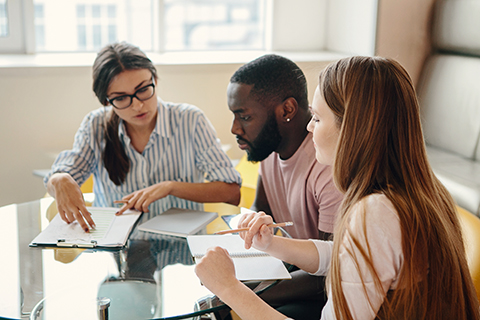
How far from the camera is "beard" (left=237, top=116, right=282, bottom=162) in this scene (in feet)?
5.01

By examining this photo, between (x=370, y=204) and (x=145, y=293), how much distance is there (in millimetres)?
561

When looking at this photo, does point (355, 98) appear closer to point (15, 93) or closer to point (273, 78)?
point (273, 78)

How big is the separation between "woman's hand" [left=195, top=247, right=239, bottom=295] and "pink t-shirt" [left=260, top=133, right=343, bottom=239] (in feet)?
1.27

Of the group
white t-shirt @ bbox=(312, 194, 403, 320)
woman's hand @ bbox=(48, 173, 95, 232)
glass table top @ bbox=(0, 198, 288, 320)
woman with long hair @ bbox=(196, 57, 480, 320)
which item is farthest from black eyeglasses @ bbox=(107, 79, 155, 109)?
white t-shirt @ bbox=(312, 194, 403, 320)

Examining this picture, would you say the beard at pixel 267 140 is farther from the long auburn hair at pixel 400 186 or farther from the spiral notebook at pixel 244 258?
the long auburn hair at pixel 400 186

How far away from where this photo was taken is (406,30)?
2854 millimetres

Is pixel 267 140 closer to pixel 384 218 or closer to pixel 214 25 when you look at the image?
pixel 384 218

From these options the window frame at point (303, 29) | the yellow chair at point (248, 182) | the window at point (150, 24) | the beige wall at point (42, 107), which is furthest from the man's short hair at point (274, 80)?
the window at point (150, 24)

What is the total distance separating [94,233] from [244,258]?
0.45 metres

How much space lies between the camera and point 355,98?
3.05 ft

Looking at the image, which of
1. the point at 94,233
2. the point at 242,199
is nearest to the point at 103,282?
the point at 94,233

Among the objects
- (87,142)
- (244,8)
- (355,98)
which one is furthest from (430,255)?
(244,8)

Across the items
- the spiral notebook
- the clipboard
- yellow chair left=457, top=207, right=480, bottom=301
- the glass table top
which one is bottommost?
yellow chair left=457, top=207, right=480, bottom=301

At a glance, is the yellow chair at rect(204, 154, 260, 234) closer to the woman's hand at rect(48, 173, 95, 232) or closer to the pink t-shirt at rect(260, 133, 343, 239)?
the pink t-shirt at rect(260, 133, 343, 239)
